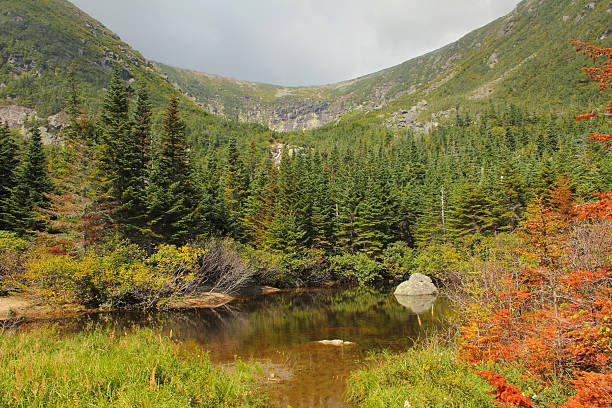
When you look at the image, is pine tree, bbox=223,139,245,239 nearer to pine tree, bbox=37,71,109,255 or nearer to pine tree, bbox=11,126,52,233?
pine tree, bbox=37,71,109,255

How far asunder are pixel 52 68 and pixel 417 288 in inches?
7723

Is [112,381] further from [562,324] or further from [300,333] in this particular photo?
[300,333]

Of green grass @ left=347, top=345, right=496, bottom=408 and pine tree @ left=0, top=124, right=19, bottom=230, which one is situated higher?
pine tree @ left=0, top=124, right=19, bottom=230

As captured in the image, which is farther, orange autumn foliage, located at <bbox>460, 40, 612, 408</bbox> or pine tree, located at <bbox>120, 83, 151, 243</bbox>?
pine tree, located at <bbox>120, 83, 151, 243</bbox>

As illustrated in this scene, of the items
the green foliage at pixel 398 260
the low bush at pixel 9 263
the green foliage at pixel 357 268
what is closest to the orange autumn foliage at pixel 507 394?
the low bush at pixel 9 263

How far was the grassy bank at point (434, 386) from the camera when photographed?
5.68 metres

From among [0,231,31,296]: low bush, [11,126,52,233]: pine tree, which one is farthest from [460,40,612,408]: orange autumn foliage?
[11,126,52,233]: pine tree

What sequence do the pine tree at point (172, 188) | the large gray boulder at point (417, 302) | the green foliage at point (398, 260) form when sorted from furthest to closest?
the green foliage at point (398, 260)
the pine tree at point (172, 188)
the large gray boulder at point (417, 302)

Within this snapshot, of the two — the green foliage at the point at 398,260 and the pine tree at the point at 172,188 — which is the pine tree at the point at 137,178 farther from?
the green foliage at the point at 398,260

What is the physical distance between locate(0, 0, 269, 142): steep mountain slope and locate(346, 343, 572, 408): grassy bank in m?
114

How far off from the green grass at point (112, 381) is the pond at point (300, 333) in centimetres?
136

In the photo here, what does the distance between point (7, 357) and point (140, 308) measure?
17317 mm

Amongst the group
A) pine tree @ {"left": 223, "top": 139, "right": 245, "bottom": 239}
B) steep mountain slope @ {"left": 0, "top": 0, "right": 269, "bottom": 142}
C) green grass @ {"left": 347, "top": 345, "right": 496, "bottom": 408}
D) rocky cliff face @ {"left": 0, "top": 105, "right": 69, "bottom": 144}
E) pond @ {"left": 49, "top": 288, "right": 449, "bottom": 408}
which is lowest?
pond @ {"left": 49, "top": 288, "right": 449, "bottom": 408}

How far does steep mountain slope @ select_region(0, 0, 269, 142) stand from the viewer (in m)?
121
